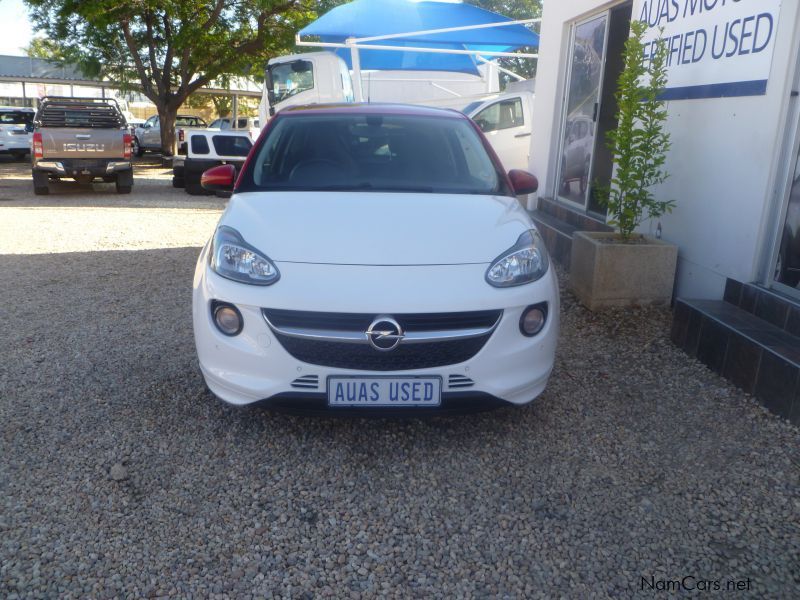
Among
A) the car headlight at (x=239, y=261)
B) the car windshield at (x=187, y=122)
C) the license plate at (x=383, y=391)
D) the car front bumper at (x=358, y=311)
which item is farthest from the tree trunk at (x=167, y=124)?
the license plate at (x=383, y=391)

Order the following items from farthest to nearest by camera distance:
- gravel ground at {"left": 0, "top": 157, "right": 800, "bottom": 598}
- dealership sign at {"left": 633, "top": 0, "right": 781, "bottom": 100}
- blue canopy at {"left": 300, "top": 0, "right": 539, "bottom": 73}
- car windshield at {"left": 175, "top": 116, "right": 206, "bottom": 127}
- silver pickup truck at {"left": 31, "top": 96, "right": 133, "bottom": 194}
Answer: car windshield at {"left": 175, "top": 116, "right": 206, "bottom": 127} → silver pickup truck at {"left": 31, "top": 96, "right": 133, "bottom": 194} → blue canopy at {"left": 300, "top": 0, "right": 539, "bottom": 73} → dealership sign at {"left": 633, "top": 0, "right": 781, "bottom": 100} → gravel ground at {"left": 0, "top": 157, "right": 800, "bottom": 598}

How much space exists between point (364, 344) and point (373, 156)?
1.66m

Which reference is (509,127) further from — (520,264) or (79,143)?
(520,264)

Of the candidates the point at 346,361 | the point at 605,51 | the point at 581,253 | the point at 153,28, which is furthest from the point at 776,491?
the point at 153,28

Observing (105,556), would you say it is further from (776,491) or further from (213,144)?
(213,144)

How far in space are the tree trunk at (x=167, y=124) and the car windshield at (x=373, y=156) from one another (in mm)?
18729

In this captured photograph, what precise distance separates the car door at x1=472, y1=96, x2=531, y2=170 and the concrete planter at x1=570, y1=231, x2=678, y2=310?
754 cm

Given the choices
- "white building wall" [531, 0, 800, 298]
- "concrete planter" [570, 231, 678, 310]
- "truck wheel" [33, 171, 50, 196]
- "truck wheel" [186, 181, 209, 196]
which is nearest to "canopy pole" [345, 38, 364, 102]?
"truck wheel" [186, 181, 209, 196]

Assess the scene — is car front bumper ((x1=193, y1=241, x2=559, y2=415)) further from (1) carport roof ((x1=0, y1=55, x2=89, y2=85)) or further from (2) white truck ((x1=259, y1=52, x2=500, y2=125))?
(1) carport roof ((x1=0, y1=55, x2=89, y2=85))

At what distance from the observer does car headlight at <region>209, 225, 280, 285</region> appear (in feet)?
10.8

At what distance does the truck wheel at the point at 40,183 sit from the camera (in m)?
14.3

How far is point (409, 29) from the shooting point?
12.9 m

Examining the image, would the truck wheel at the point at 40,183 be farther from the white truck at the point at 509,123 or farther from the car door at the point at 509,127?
the car door at the point at 509,127

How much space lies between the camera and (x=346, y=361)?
10.4 feet
